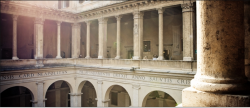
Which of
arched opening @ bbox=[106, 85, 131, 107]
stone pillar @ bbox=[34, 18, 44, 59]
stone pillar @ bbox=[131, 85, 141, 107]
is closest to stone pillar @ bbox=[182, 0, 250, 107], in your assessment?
stone pillar @ bbox=[131, 85, 141, 107]

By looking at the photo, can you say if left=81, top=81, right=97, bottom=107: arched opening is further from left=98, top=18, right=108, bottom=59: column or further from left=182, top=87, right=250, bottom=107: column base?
left=182, top=87, right=250, bottom=107: column base

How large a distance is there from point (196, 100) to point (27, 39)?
73.4 ft

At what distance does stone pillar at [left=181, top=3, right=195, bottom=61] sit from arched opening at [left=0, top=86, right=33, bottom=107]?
17.6 meters

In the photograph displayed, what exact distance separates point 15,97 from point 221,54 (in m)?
22.5

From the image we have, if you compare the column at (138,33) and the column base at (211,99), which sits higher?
the column at (138,33)

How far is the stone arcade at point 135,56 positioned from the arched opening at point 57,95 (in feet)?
0.37

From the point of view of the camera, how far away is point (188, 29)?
42.4 feet

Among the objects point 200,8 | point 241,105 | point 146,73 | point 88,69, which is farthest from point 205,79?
point 88,69

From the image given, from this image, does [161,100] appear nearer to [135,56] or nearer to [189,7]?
[135,56]

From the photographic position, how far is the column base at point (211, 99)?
2734 mm

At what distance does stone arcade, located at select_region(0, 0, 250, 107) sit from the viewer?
3.01 metres

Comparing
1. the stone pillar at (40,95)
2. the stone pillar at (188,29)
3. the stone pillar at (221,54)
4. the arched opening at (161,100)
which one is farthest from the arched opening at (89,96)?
the stone pillar at (221,54)

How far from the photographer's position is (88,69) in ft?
58.9

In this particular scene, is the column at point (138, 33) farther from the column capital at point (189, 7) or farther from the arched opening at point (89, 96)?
the arched opening at point (89, 96)
